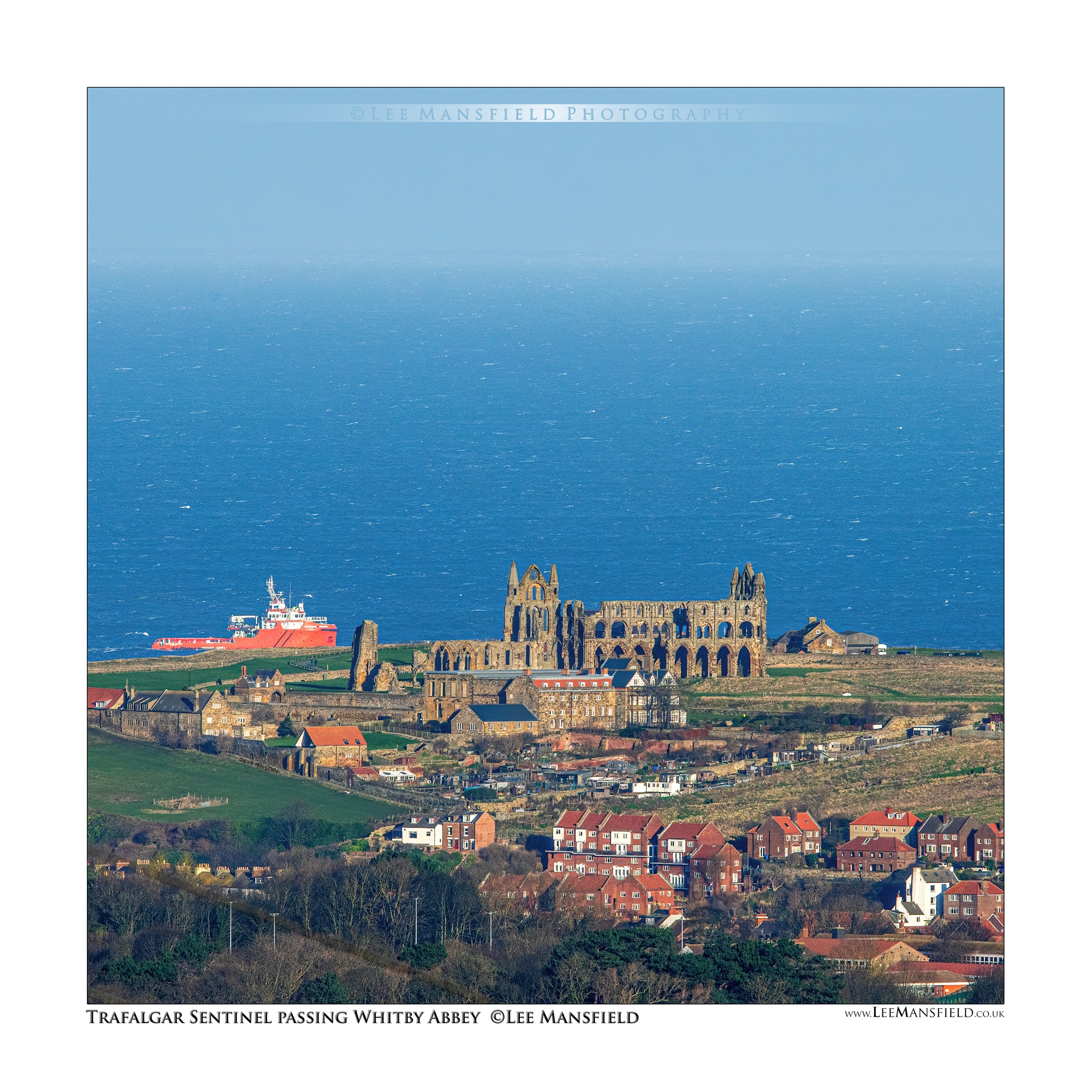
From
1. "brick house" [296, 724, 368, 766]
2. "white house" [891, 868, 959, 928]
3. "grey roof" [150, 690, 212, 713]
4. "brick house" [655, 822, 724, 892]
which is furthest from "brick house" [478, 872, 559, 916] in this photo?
"grey roof" [150, 690, 212, 713]

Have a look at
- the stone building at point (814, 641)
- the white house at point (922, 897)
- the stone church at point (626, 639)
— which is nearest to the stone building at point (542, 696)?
the stone church at point (626, 639)

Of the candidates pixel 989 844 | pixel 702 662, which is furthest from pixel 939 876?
pixel 702 662

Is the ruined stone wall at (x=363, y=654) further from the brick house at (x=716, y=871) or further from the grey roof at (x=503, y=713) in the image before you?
the brick house at (x=716, y=871)

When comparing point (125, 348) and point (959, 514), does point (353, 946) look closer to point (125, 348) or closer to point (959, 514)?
point (959, 514)

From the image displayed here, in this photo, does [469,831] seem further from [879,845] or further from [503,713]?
[503,713]

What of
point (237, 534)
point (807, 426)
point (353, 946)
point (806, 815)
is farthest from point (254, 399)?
point (353, 946)
